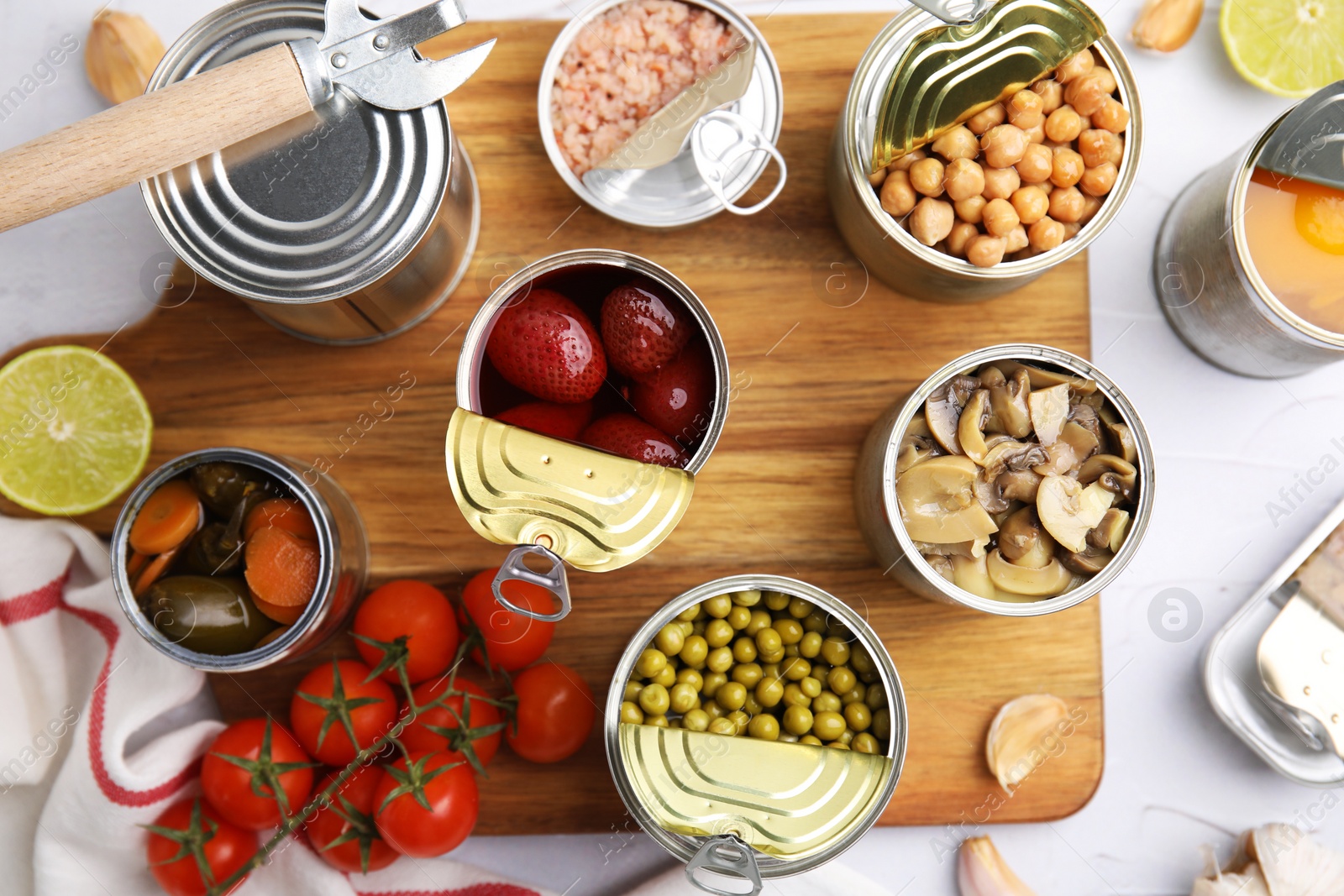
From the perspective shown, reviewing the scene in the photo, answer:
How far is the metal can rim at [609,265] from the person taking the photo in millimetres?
821

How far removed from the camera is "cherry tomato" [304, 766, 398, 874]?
92 centimetres

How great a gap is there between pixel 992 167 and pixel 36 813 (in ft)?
4.11

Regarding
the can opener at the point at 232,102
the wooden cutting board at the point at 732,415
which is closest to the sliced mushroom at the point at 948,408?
the wooden cutting board at the point at 732,415

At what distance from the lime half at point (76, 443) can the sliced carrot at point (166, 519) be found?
Answer: 6.1 inches

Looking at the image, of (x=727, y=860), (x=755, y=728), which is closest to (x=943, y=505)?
(x=755, y=728)

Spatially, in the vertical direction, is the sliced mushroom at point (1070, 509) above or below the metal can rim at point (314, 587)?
below

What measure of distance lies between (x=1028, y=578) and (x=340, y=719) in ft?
2.30

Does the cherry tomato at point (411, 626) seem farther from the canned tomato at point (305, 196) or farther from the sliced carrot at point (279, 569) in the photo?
the canned tomato at point (305, 196)

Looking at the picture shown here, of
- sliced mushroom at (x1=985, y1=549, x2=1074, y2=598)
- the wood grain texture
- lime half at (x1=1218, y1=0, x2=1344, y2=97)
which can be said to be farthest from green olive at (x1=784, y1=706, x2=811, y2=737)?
lime half at (x1=1218, y1=0, x2=1344, y2=97)

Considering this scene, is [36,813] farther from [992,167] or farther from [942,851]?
[992,167]

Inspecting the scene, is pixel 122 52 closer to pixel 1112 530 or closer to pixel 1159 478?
pixel 1112 530

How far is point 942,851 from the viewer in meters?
1.06

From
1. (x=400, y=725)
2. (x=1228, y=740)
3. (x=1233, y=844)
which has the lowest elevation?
(x=1233, y=844)

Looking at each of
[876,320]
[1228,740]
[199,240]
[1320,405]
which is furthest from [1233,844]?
[199,240]
